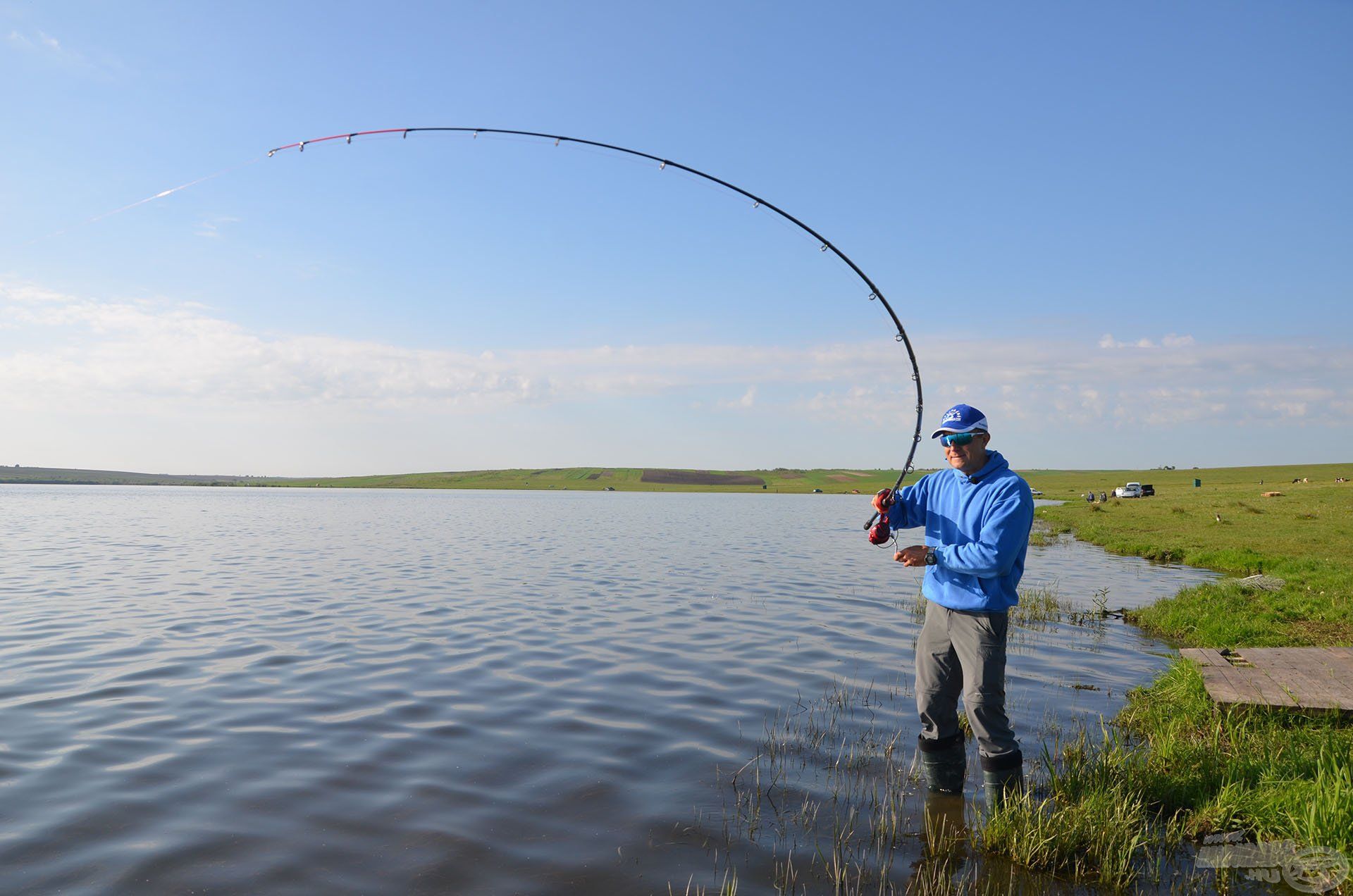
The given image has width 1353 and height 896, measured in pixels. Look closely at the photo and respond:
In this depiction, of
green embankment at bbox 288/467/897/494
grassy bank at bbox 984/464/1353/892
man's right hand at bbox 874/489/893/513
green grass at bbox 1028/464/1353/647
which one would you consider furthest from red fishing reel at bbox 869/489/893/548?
green embankment at bbox 288/467/897/494

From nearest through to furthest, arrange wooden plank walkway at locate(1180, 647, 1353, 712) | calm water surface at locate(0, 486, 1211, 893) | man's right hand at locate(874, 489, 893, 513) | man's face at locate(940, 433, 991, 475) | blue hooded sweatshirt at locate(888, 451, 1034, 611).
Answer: blue hooded sweatshirt at locate(888, 451, 1034, 611) → calm water surface at locate(0, 486, 1211, 893) → man's face at locate(940, 433, 991, 475) → man's right hand at locate(874, 489, 893, 513) → wooden plank walkway at locate(1180, 647, 1353, 712)

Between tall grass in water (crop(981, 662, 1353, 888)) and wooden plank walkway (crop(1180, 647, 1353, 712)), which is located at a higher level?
wooden plank walkway (crop(1180, 647, 1353, 712))

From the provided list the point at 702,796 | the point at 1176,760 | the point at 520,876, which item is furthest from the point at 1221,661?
the point at 520,876

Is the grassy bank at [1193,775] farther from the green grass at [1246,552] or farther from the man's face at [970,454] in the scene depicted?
the man's face at [970,454]

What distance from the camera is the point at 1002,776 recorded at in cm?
597

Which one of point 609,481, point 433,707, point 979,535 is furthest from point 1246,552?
point 609,481

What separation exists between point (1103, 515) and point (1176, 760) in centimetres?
4655

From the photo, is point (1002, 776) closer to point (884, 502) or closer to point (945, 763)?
point (945, 763)

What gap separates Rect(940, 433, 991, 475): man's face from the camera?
6.18m

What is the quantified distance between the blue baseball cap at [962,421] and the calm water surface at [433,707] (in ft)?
10.8

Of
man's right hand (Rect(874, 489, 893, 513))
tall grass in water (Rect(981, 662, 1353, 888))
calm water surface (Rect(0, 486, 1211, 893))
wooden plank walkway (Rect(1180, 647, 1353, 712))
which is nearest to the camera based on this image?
tall grass in water (Rect(981, 662, 1353, 888))

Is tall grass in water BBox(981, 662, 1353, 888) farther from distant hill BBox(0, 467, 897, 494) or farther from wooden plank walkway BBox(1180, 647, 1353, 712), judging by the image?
distant hill BBox(0, 467, 897, 494)

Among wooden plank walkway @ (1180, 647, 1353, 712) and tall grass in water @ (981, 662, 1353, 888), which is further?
wooden plank walkway @ (1180, 647, 1353, 712)

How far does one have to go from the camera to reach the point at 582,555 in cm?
2911
